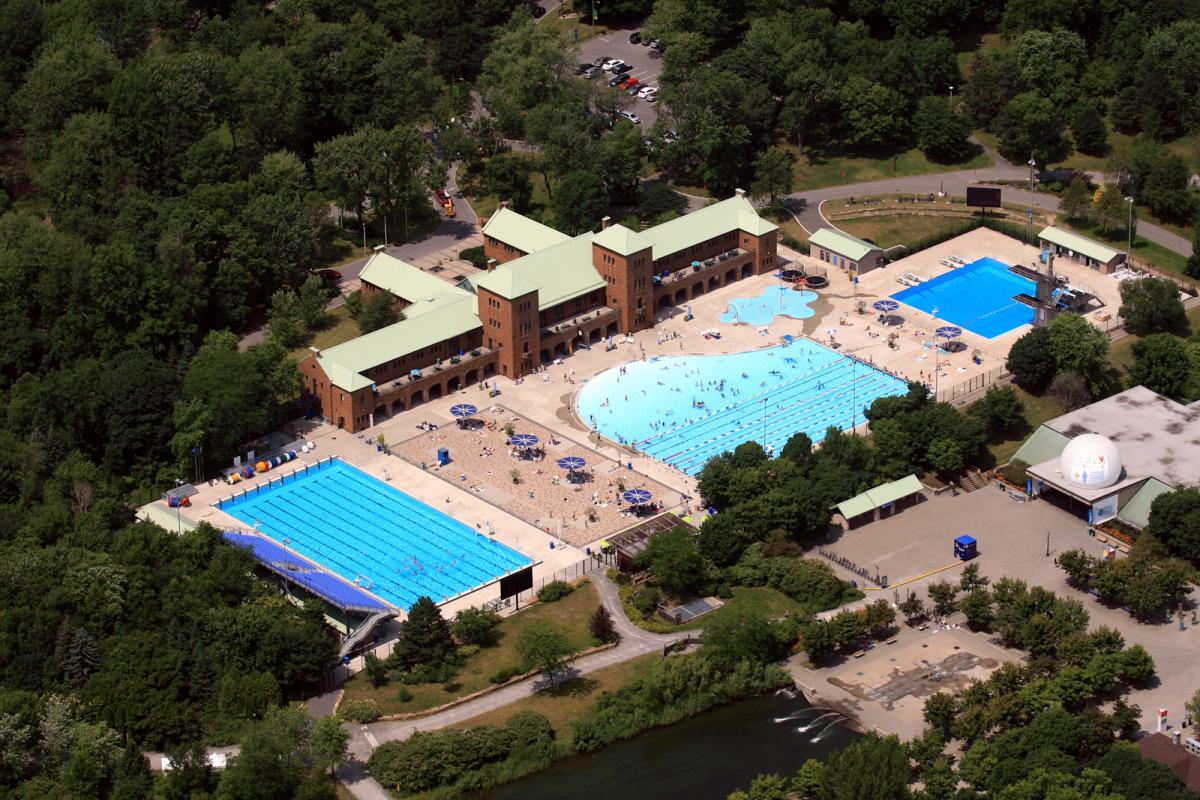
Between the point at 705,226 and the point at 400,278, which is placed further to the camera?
the point at 705,226

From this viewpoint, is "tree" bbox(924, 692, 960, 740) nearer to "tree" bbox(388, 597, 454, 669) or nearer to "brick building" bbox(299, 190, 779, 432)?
"tree" bbox(388, 597, 454, 669)

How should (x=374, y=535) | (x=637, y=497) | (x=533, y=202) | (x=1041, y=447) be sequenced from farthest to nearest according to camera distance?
(x=533, y=202) → (x=1041, y=447) → (x=637, y=497) → (x=374, y=535)

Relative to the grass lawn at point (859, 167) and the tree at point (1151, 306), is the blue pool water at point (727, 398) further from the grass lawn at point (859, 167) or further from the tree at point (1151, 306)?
the grass lawn at point (859, 167)

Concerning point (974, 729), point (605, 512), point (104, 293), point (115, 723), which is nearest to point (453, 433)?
point (605, 512)

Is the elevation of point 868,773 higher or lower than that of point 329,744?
higher

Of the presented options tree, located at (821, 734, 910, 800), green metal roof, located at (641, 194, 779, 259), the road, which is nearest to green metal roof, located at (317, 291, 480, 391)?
green metal roof, located at (641, 194, 779, 259)

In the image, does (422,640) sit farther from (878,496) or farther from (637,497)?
(878,496)

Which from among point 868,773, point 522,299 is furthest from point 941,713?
point 522,299
